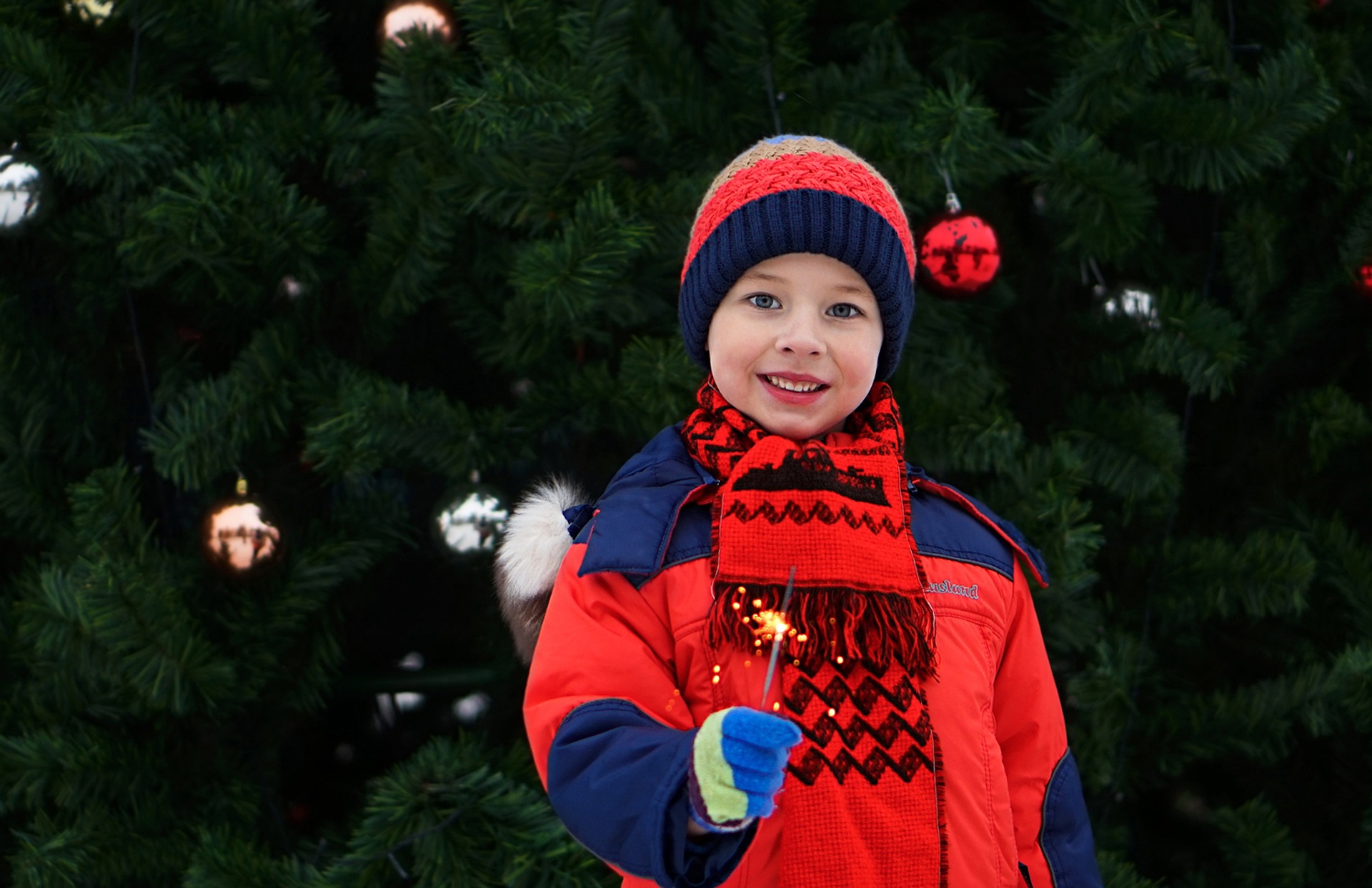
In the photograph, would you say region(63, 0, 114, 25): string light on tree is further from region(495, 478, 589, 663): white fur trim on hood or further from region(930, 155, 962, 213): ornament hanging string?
region(930, 155, 962, 213): ornament hanging string

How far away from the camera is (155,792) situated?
1474 mm

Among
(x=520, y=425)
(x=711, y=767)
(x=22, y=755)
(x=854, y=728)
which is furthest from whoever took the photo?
(x=520, y=425)

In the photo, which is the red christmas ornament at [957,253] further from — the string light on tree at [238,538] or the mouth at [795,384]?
the string light on tree at [238,538]

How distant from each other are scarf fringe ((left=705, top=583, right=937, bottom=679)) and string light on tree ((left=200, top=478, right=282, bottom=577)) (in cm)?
68

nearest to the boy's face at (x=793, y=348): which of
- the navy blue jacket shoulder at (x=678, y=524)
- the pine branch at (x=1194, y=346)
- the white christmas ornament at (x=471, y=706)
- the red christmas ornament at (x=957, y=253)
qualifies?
the navy blue jacket shoulder at (x=678, y=524)

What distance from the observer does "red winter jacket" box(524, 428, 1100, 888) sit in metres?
0.94

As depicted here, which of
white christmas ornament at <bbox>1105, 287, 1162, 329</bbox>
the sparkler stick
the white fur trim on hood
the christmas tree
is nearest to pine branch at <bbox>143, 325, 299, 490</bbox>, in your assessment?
the christmas tree

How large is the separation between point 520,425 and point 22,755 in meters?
0.73

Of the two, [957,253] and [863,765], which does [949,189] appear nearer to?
[957,253]

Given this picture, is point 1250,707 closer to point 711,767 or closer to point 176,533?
point 711,767

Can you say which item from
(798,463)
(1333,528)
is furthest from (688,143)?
(1333,528)

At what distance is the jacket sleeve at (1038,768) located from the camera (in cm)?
121

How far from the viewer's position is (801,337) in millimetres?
1191

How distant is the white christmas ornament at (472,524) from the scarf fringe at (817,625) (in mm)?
462
